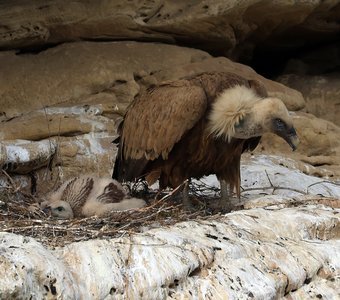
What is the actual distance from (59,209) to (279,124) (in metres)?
1.63

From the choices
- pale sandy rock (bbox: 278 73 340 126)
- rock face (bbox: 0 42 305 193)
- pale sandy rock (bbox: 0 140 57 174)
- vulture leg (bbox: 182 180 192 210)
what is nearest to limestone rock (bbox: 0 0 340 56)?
rock face (bbox: 0 42 305 193)

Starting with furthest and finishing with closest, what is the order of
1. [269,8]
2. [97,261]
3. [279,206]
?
1. [269,8]
2. [279,206]
3. [97,261]

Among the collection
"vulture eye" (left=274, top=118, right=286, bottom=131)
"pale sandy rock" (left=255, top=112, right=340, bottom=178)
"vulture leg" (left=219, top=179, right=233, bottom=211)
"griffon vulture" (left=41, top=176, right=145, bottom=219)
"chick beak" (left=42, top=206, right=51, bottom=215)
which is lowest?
"pale sandy rock" (left=255, top=112, right=340, bottom=178)

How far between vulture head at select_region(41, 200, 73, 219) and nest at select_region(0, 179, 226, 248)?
0.10 metres

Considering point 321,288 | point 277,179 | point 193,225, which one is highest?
point 193,225

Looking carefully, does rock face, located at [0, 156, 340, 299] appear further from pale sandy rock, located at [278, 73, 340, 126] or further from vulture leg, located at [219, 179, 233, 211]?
pale sandy rock, located at [278, 73, 340, 126]

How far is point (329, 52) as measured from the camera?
10.7 m

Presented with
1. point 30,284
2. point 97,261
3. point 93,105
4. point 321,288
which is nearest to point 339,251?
point 321,288

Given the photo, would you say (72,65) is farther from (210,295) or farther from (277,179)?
(210,295)

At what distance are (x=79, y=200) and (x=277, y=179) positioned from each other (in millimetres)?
2379

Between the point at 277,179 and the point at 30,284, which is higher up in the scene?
the point at 30,284

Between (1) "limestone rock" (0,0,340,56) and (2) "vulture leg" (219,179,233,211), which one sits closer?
(2) "vulture leg" (219,179,233,211)

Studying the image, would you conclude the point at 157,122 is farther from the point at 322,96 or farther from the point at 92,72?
the point at 322,96

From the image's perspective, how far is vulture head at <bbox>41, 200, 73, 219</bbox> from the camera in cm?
503
